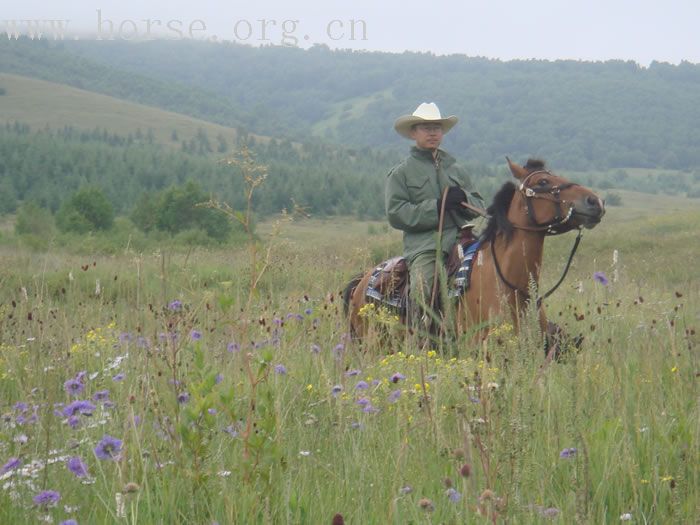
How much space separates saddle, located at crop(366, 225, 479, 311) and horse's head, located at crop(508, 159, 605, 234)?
0.50 m

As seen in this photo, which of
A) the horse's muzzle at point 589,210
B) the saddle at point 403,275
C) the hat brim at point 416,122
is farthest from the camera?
the hat brim at point 416,122

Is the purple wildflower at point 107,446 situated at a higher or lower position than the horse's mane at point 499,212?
lower

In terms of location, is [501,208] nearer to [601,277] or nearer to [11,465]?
[601,277]

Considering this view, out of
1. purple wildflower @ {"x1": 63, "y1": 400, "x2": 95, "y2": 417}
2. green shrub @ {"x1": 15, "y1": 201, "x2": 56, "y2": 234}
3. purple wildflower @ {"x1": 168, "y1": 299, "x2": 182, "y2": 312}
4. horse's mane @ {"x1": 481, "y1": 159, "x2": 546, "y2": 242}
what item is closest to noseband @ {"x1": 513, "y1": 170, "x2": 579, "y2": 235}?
horse's mane @ {"x1": 481, "y1": 159, "x2": 546, "y2": 242}

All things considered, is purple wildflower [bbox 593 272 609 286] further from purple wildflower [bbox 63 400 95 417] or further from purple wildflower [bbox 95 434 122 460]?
purple wildflower [bbox 95 434 122 460]

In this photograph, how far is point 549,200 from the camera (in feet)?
22.8

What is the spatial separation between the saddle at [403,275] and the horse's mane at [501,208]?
0.16 m

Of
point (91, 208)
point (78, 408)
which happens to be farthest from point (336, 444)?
point (91, 208)

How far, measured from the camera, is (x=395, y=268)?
793cm

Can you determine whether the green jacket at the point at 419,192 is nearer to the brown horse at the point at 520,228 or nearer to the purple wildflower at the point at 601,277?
the brown horse at the point at 520,228

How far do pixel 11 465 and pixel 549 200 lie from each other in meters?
5.06

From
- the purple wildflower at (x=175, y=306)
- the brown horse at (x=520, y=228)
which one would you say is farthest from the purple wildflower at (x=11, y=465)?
the brown horse at (x=520, y=228)

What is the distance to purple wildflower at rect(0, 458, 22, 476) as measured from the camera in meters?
2.69

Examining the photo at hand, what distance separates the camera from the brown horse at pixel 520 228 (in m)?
Result: 6.79
